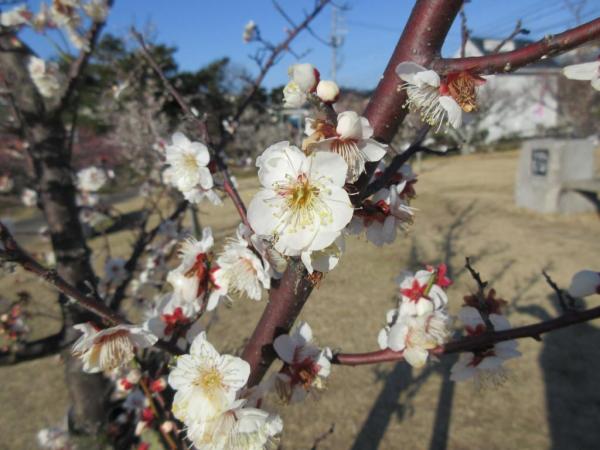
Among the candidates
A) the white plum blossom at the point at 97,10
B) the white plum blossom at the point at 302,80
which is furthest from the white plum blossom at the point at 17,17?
the white plum blossom at the point at 302,80

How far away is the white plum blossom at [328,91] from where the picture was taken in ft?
1.97

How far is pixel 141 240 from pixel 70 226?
0.34 metres

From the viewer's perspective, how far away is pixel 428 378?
3.58 m

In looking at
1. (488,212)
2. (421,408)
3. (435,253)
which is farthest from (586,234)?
(421,408)

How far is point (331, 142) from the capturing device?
0.54 meters

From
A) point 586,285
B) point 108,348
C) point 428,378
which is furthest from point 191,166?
point 428,378

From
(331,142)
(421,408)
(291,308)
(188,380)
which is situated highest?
(331,142)

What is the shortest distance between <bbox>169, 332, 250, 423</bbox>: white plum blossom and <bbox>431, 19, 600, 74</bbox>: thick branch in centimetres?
61

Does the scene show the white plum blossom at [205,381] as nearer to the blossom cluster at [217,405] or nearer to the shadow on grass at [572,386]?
the blossom cluster at [217,405]

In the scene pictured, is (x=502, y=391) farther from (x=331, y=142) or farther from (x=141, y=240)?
(x=331, y=142)

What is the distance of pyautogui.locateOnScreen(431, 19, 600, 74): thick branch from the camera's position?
1.51 ft

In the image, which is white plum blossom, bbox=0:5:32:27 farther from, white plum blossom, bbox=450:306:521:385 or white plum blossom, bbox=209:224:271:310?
white plum blossom, bbox=450:306:521:385

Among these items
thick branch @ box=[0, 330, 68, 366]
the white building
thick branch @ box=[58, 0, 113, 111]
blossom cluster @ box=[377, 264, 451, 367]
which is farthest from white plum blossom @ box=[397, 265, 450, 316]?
the white building

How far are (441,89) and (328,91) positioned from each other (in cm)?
17
